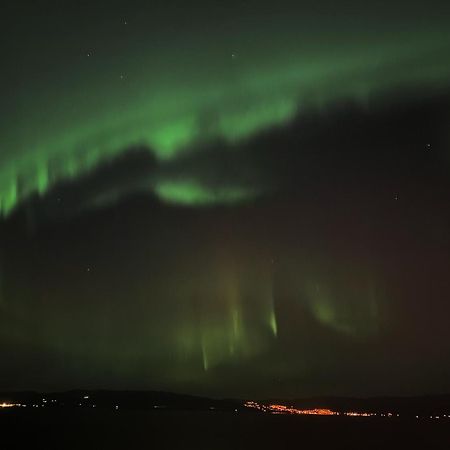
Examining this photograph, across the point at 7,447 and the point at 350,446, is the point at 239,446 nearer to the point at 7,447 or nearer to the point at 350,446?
the point at 350,446

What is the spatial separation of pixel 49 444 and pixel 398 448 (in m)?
34.0

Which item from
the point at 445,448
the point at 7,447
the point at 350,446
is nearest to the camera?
the point at 7,447

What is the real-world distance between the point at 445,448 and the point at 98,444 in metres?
33.2

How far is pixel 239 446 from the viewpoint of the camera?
60.2m

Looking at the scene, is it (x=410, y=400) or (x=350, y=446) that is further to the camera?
(x=410, y=400)

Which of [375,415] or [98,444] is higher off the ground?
[98,444]

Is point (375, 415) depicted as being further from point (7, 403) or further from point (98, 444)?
point (98, 444)

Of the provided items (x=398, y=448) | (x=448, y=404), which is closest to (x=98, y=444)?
(x=398, y=448)

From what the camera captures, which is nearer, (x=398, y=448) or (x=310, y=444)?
(x=398, y=448)

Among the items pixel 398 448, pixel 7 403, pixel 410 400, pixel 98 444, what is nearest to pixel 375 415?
pixel 410 400

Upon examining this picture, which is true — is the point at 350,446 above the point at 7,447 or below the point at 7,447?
below

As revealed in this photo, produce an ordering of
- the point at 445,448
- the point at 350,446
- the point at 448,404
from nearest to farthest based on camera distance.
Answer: the point at 445,448 → the point at 350,446 → the point at 448,404

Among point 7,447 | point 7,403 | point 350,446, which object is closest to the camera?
point 7,447

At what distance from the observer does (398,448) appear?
→ 6169cm
